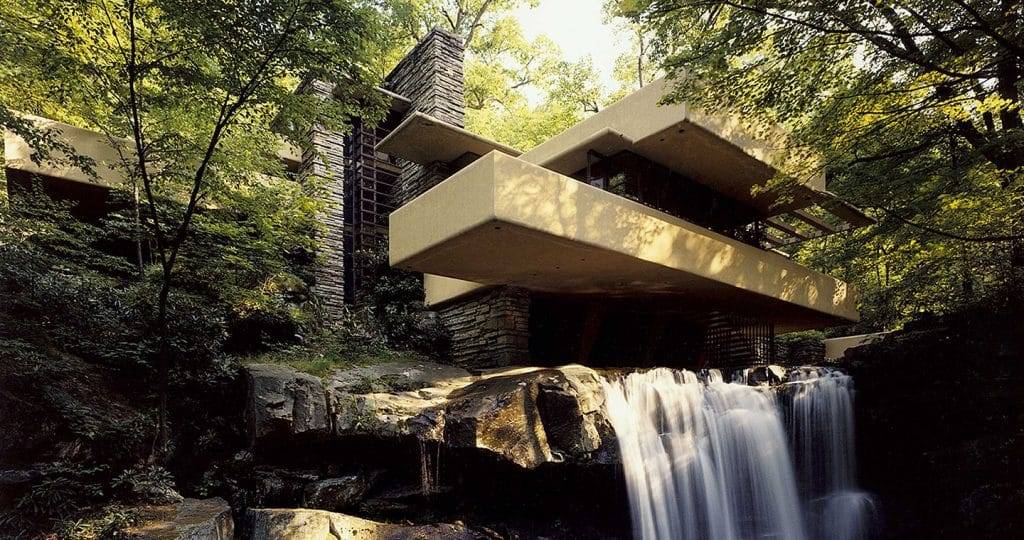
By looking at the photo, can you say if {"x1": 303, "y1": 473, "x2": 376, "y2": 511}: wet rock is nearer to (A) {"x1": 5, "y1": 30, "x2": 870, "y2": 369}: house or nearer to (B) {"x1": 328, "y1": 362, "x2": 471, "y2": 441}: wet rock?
(B) {"x1": 328, "y1": 362, "x2": 471, "y2": 441}: wet rock

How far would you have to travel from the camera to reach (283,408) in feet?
20.9

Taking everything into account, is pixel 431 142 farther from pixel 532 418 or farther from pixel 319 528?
pixel 319 528

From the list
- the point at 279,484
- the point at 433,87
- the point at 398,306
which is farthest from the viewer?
the point at 433,87

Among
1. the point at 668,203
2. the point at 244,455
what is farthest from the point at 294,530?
the point at 668,203

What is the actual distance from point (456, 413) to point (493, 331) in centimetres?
311

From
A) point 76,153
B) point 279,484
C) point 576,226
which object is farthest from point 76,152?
point 576,226

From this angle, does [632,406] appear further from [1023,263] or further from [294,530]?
[1023,263]

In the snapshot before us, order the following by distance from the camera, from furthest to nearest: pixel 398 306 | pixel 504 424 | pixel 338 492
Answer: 1. pixel 398 306
2. pixel 504 424
3. pixel 338 492

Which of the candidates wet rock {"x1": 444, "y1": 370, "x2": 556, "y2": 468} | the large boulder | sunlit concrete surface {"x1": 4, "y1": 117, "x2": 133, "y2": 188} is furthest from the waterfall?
sunlit concrete surface {"x1": 4, "y1": 117, "x2": 133, "y2": 188}

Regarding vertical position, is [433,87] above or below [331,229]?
above

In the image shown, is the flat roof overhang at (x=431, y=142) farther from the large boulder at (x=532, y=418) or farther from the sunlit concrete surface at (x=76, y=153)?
the large boulder at (x=532, y=418)

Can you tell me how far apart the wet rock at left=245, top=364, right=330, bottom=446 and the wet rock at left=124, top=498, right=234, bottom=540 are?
2.82 feet

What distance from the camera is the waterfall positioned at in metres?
7.24

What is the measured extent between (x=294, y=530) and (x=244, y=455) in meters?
1.42
